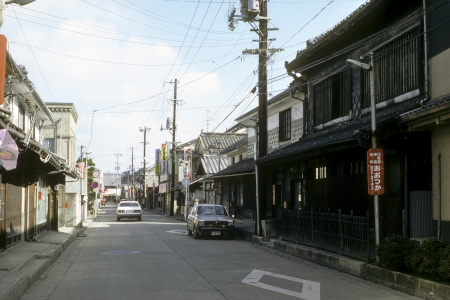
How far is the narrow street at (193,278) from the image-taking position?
9.84 meters

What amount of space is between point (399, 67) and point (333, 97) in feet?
15.0

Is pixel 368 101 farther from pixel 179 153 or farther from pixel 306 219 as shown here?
pixel 179 153

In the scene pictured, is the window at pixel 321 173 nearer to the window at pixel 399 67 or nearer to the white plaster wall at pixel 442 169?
the window at pixel 399 67

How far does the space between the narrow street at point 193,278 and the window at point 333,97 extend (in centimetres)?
565

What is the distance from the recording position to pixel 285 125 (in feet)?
86.7

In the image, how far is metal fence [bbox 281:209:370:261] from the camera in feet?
41.4

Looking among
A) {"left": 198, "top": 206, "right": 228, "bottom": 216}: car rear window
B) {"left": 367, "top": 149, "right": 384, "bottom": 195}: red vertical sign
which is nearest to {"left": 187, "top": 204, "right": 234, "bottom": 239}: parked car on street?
{"left": 198, "top": 206, "right": 228, "bottom": 216}: car rear window

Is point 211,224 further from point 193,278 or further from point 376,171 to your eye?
point 376,171

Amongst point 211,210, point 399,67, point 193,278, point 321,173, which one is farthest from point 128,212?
point 399,67

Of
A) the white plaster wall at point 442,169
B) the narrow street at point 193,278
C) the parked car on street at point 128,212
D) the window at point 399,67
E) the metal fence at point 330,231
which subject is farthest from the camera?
the parked car on street at point 128,212

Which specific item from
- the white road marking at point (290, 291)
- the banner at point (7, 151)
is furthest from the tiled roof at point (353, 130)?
the banner at point (7, 151)

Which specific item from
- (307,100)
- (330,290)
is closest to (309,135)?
(307,100)

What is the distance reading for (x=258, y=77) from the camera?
22.2 meters

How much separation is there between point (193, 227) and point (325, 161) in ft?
30.4
